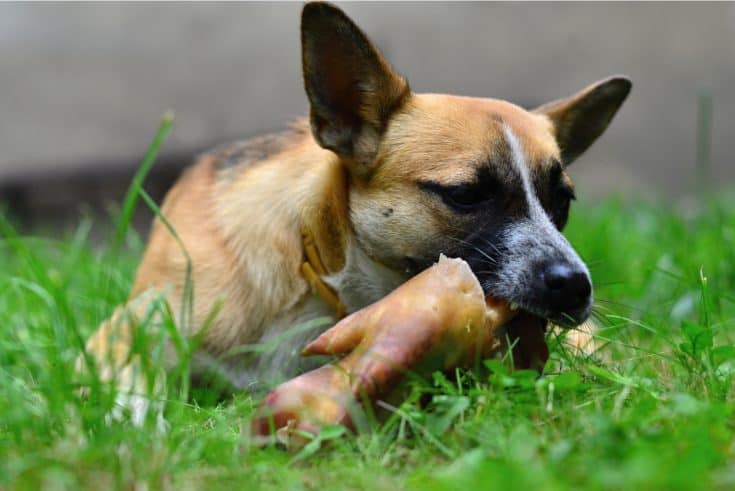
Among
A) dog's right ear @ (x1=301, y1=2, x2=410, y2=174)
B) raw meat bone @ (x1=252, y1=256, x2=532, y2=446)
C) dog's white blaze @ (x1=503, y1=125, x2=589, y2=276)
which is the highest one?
dog's right ear @ (x1=301, y1=2, x2=410, y2=174)

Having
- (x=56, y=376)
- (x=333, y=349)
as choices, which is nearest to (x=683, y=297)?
(x=333, y=349)

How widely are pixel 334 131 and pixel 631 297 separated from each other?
65.0 inches

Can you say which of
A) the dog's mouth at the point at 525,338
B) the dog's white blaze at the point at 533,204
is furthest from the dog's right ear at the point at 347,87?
the dog's mouth at the point at 525,338

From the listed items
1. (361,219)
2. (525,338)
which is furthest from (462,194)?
(525,338)

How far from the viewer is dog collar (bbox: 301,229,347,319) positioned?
287cm

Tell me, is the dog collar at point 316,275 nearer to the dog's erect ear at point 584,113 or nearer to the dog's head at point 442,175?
the dog's head at point 442,175

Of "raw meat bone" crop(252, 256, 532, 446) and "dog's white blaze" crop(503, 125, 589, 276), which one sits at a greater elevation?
"dog's white blaze" crop(503, 125, 589, 276)

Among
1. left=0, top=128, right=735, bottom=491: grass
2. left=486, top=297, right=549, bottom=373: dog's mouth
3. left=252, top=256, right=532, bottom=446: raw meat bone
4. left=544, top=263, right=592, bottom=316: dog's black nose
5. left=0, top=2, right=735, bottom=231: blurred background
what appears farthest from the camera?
left=0, top=2, right=735, bottom=231: blurred background

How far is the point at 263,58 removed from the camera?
746 cm

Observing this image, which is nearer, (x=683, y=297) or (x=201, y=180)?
(x=683, y=297)

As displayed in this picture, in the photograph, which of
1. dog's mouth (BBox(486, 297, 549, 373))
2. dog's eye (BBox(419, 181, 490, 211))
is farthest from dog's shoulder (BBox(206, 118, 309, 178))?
dog's mouth (BBox(486, 297, 549, 373))

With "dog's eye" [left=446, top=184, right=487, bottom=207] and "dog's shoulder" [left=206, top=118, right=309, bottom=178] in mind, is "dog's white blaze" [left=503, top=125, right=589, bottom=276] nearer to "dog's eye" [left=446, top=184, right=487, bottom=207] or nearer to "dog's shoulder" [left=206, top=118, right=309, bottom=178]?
"dog's eye" [left=446, top=184, right=487, bottom=207]

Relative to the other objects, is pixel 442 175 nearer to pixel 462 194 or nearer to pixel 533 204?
pixel 462 194

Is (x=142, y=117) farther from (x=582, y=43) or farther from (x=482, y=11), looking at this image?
(x=582, y=43)
